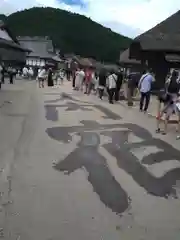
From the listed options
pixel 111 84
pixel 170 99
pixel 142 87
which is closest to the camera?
pixel 170 99

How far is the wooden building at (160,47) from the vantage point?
25.0 m

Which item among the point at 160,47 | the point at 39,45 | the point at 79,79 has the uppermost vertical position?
the point at 160,47

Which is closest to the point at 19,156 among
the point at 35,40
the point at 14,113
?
the point at 14,113

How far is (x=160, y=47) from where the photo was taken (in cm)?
2509

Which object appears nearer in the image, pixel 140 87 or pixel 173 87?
pixel 173 87

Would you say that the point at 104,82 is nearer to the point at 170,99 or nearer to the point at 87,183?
the point at 170,99

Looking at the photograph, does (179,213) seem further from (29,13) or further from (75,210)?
(29,13)

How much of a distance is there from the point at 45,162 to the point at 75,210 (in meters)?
2.54

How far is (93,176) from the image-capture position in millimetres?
6945

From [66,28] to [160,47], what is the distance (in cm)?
8523

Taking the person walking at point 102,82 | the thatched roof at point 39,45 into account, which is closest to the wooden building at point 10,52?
the thatched roof at point 39,45

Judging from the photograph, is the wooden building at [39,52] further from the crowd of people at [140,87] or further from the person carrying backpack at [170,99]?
the person carrying backpack at [170,99]

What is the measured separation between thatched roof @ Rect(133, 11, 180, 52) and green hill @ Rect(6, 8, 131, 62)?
78.5 m

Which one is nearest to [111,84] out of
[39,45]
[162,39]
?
[162,39]
